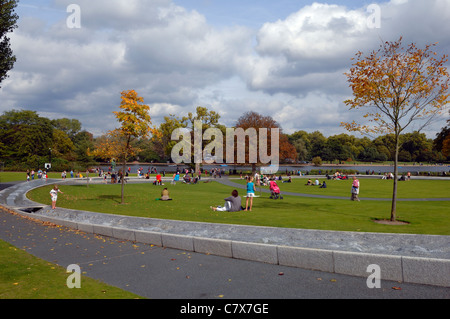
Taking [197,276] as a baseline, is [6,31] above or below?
above

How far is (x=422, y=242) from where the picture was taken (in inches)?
351

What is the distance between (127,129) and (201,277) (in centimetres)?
1494

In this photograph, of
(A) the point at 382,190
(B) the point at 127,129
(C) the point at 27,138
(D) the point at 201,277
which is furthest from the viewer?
(C) the point at 27,138

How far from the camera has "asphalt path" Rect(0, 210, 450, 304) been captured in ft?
19.5

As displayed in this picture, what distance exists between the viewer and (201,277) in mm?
6988

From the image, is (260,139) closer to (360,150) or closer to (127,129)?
(127,129)

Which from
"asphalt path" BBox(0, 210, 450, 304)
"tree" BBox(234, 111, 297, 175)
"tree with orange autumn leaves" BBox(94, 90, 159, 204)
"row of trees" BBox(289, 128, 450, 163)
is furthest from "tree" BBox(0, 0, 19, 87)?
"row of trees" BBox(289, 128, 450, 163)

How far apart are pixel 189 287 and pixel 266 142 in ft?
191

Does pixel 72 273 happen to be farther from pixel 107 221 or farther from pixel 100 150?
pixel 100 150

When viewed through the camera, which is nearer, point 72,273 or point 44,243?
A: point 72,273

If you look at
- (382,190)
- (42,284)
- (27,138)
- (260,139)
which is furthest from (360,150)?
(42,284)

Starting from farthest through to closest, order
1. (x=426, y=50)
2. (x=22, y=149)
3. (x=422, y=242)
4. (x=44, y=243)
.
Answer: (x=22, y=149)
(x=426, y=50)
(x=44, y=243)
(x=422, y=242)

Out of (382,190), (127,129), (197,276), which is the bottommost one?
(382,190)
